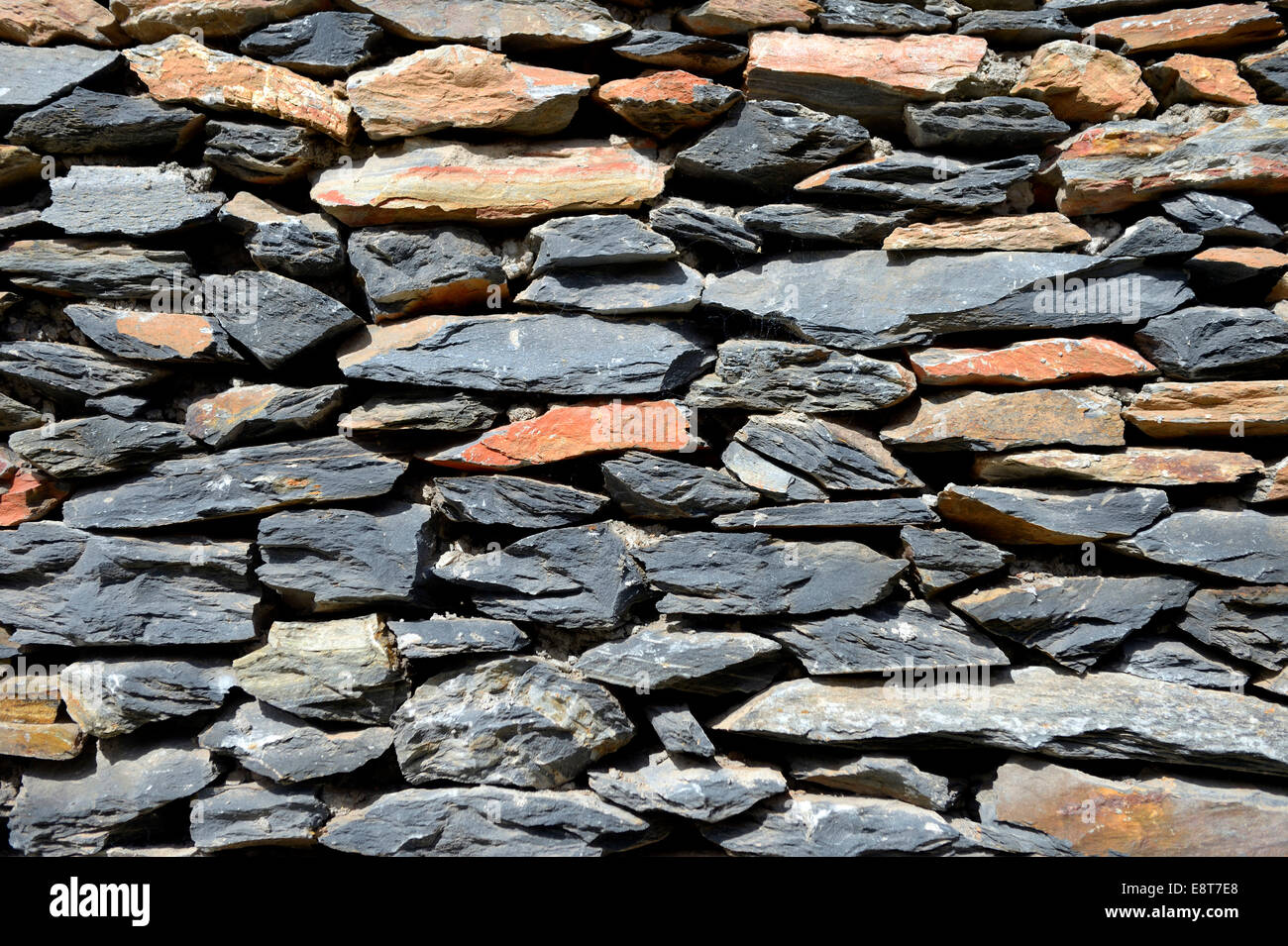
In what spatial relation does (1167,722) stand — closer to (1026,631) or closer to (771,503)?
(1026,631)

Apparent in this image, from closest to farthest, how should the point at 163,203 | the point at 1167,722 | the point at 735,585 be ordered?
the point at 1167,722 → the point at 735,585 → the point at 163,203

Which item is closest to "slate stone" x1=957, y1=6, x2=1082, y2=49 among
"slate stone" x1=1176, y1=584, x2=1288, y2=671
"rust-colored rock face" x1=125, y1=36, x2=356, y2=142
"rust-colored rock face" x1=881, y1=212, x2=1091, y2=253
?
"rust-colored rock face" x1=881, y1=212, x2=1091, y2=253

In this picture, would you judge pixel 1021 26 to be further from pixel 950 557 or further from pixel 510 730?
pixel 510 730

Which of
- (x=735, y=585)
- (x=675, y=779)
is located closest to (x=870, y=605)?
(x=735, y=585)

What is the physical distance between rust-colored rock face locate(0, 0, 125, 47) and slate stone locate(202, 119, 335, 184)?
562 mm

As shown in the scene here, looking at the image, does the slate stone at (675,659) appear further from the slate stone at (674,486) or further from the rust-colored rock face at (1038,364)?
the rust-colored rock face at (1038,364)

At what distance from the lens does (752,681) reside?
2477mm

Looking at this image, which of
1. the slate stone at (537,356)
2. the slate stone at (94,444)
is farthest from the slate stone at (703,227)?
the slate stone at (94,444)

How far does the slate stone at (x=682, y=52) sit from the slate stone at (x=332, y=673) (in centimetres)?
205

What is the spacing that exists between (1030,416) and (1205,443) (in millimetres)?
573

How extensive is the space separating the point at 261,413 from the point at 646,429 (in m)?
1.24

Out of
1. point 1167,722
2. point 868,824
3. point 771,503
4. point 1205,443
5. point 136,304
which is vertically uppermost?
point 136,304

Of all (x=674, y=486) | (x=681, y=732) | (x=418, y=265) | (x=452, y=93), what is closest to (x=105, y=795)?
(x=681, y=732)

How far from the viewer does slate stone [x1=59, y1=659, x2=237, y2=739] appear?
2.54 meters
